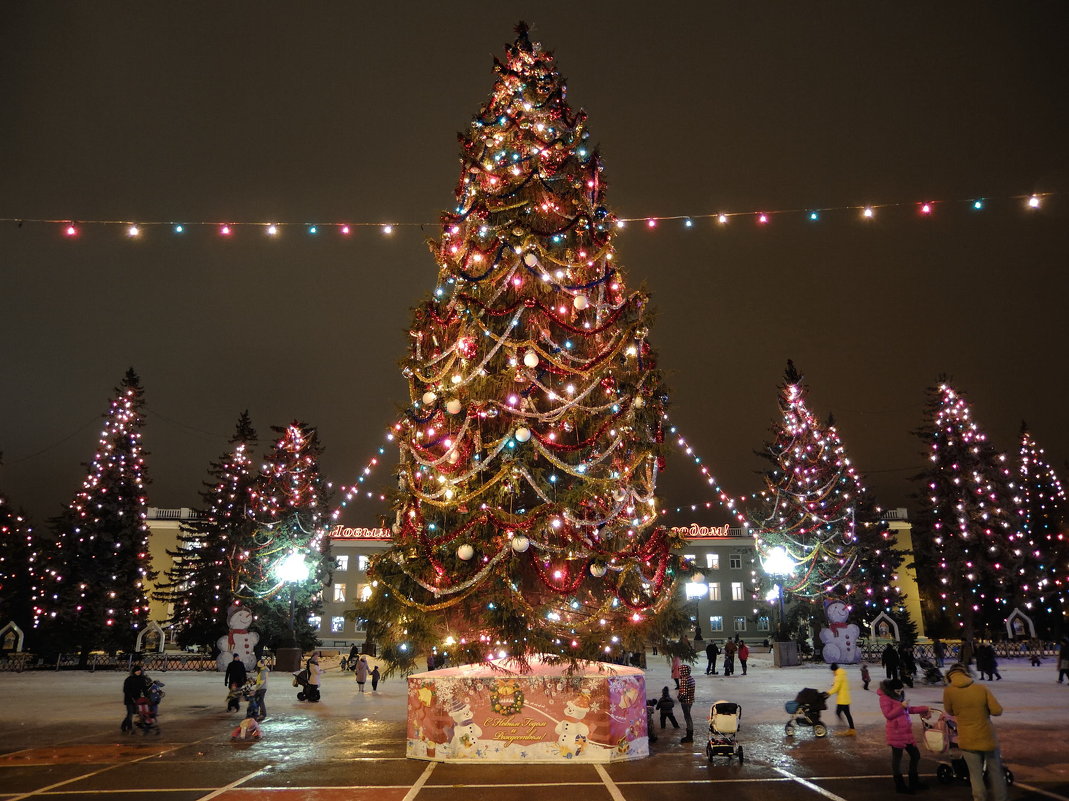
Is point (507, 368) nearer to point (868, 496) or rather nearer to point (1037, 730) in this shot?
point (1037, 730)

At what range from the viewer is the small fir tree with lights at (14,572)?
39062 millimetres

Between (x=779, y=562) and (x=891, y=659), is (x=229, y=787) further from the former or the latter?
(x=779, y=562)

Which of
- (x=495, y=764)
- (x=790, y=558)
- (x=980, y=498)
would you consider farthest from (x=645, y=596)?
(x=980, y=498)

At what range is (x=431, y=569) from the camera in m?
11.6

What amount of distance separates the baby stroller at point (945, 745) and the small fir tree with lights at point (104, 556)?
36.6 meters

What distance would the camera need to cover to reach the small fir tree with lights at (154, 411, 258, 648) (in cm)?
3666

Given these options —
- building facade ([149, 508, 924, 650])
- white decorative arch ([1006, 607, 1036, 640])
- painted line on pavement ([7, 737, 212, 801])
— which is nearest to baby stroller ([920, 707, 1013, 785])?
painted line on pavement ([7, 737, 212, 801])

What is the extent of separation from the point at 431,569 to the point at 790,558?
26.9 meters

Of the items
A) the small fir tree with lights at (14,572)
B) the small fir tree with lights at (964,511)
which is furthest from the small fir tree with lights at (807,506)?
the small fir tree with lights at (14,572)

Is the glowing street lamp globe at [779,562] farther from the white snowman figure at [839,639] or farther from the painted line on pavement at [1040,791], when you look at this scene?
the painted line on pavement at [1040,791]

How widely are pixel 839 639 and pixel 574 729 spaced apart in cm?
2530

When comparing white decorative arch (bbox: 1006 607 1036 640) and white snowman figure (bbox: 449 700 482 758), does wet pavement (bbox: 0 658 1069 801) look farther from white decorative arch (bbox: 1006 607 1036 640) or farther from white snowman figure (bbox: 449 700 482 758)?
white decorative arch (bbox: 1006 607 1036 640)

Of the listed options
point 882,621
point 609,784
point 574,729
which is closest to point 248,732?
point 574,729

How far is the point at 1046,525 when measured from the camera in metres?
46.9
